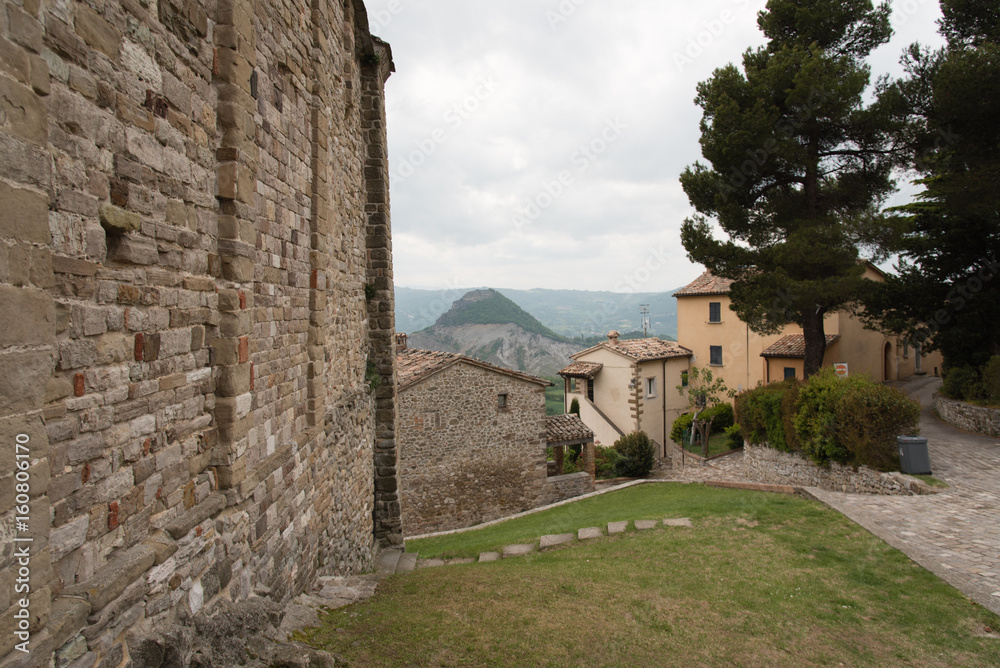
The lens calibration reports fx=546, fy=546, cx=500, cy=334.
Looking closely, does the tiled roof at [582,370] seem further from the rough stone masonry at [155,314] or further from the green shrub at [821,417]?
the rough stone masonry at [155,314]

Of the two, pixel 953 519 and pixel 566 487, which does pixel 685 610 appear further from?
pixel 566 487

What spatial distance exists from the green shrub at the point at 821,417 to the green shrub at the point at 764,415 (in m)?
1.41

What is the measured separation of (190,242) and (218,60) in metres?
1.41

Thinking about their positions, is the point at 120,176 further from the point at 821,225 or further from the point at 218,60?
the point at 821,225

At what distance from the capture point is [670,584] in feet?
22.7

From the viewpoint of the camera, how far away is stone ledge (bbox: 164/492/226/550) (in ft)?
10.8

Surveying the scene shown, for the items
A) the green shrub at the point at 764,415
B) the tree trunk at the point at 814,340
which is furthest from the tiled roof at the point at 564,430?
the tree trunk at the point at 814,340

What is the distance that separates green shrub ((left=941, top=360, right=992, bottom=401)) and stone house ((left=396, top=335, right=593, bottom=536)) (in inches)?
505

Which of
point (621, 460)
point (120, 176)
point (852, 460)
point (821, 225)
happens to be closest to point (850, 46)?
point (821, 225)

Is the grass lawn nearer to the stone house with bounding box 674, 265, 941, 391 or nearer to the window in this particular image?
the stone house with bounding box 674, 265, 941, 391

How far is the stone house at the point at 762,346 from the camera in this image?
86.3ft

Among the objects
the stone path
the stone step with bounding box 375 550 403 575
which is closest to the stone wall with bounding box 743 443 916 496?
the stone path

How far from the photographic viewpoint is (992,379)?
16.8 m

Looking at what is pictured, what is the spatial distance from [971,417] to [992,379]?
4.28 ft
